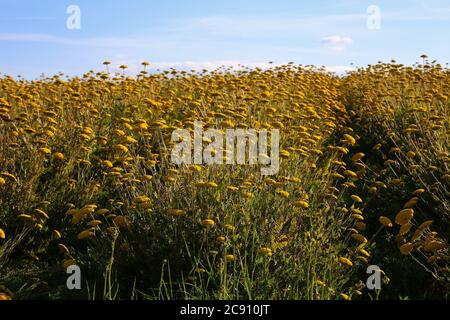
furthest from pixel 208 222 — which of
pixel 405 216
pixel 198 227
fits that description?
pixel 405 216

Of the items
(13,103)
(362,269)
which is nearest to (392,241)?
(362,269)

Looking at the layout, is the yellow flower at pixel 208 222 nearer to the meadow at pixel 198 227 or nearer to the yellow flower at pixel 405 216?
the meadow at pixel 198 227

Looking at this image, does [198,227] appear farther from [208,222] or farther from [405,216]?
[405,216]

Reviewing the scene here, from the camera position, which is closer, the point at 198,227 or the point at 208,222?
the point at 208,222

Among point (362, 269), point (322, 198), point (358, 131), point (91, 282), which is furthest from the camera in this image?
point (358, 131)

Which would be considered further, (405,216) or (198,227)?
(198,227)

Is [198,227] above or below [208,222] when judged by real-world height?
below

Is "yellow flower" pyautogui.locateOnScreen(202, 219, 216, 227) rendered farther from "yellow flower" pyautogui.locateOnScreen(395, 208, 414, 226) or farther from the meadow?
"yellow flower" pyautogui.locateOnScreen(395, 208, 414, 226)

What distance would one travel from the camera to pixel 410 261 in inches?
179

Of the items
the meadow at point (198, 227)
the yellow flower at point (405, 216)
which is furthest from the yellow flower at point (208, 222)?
the yellow flower at point (405, 216)

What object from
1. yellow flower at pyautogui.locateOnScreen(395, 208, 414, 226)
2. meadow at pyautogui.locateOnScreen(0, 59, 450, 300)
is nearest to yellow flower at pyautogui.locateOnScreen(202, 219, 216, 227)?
meadow at pyautogui.locateOnScreen(0, 59, 450, 300)
